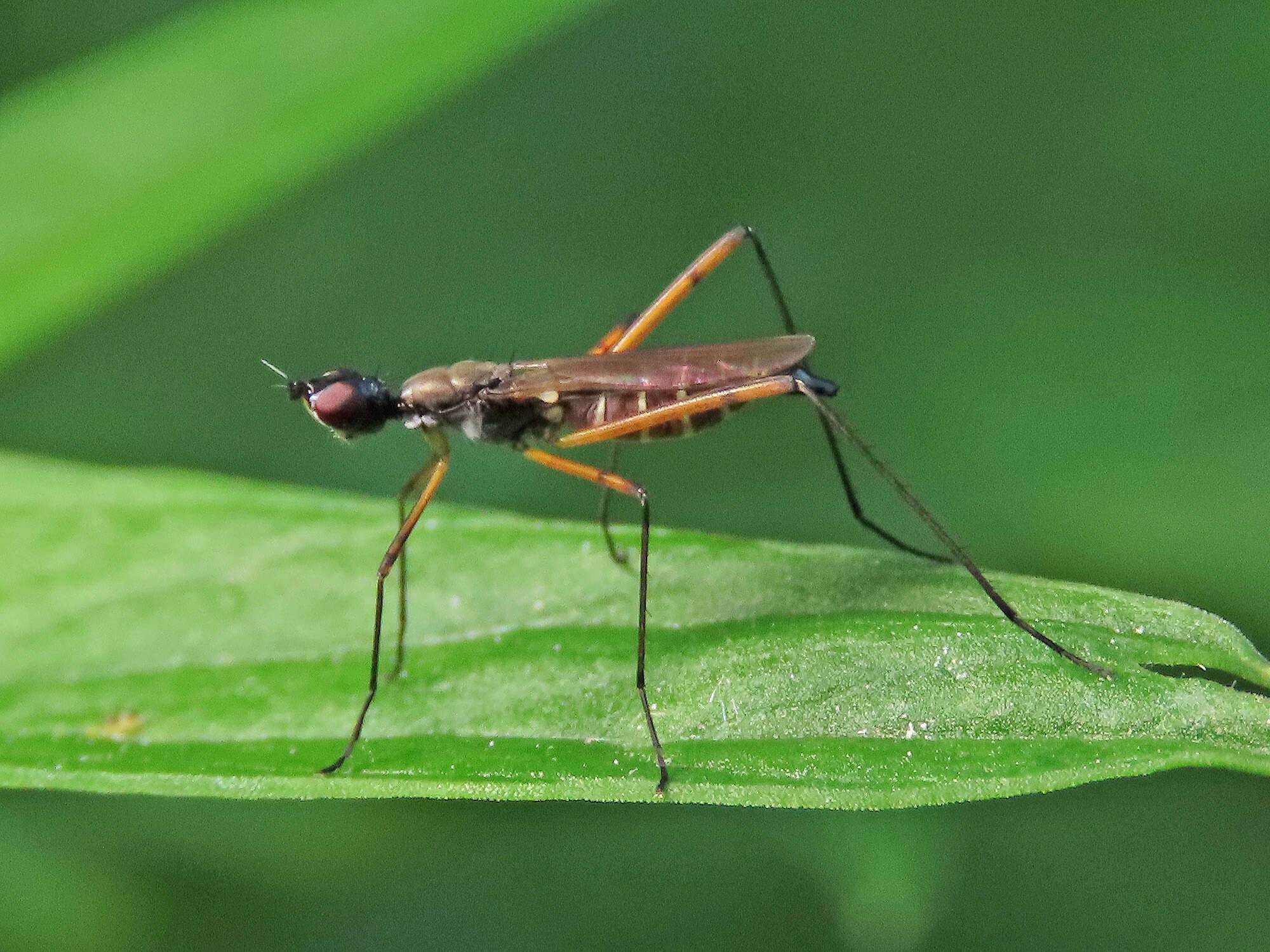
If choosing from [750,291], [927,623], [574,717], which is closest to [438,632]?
[574,717]

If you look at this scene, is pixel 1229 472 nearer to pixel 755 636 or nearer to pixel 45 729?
pixel 755 636

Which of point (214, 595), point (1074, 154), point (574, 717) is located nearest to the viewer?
point (574, 717)

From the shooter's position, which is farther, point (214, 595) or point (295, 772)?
point (214, 595)

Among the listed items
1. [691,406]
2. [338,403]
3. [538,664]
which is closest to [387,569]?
[538,664]

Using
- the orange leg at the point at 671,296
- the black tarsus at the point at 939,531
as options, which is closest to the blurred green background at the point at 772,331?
the black tarsus at the point at 939,531

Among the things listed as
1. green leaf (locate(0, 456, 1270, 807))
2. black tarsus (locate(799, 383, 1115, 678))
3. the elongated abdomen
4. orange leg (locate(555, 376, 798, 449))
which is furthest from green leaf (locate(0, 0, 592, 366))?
black tarsus (locate(799, 383, 1115, 678))

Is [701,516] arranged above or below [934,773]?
below

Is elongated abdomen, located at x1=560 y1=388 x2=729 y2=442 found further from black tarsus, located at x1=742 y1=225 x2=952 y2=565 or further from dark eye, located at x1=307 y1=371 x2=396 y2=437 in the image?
dark eye, located at x1=307 y1=371 x2=396 y2=437

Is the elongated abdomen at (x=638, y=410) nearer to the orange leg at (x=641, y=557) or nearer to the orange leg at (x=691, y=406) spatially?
the orange leg at (x=691, y=406)
